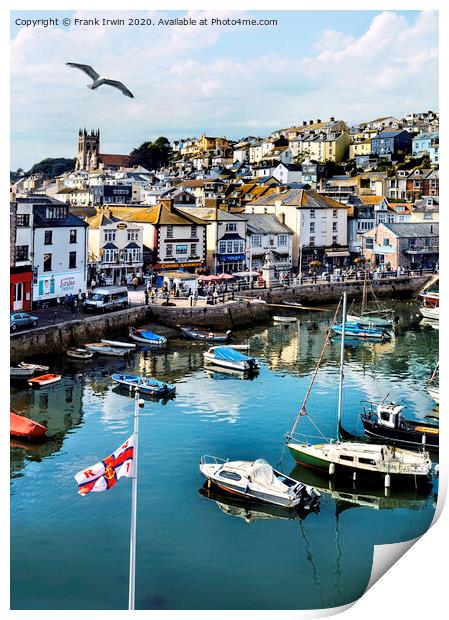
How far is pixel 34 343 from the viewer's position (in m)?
15.4

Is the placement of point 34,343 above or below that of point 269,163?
below

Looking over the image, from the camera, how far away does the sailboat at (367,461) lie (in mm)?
10477

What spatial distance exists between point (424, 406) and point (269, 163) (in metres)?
37.9

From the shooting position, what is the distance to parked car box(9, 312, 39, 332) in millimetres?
15156

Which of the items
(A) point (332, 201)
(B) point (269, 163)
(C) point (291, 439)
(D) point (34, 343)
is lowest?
(C) point (291, 439)

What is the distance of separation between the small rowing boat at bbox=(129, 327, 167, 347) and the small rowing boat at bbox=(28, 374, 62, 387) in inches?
145

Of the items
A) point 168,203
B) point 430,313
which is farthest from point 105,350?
point 168,203

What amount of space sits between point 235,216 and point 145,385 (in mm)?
14289

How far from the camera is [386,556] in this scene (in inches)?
346

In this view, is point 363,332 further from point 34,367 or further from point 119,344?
point 34,367

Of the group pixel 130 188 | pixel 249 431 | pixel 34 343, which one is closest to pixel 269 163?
pixel 130 188

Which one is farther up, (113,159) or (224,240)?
(113,159)

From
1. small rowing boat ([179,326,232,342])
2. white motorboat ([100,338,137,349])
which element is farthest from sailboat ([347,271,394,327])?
white motorboat ([100,338,137,349])

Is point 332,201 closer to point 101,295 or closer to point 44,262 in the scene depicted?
point 101,295
